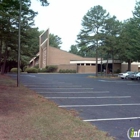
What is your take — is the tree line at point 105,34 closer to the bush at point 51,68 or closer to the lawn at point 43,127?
the bush at point 51,68

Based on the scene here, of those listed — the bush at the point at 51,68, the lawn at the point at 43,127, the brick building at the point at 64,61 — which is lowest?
the lawn at the point at 43,127

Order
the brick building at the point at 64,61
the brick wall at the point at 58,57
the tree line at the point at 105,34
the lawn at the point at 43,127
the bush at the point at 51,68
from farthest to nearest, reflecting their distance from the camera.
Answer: the brick wall at the point at 58,57 < the brick building at the point at 64,61 < the bush at the point at 51,68 < the tree line at the point at 105,34 < the lawn at the point at 43,127

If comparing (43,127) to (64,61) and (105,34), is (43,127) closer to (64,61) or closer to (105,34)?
(105,34)

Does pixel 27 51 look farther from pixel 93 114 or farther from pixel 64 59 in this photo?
pixel 64 59

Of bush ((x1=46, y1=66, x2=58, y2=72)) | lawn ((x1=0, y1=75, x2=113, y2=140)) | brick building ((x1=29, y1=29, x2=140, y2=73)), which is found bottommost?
lawn ((x1=0, y1=75, x2=113, y2=140))

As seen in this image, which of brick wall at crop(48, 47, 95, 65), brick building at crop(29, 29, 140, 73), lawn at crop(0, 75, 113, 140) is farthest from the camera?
brick wall at crop(48, 47, 95, 65)

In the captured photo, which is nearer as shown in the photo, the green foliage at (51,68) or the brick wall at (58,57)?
the green foliage at (51,68)

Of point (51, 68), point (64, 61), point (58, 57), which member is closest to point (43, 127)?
point (51, 68)

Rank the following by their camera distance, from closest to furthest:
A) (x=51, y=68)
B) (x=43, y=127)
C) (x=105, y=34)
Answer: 1. (x=43, y=127)
2. (x=105, y=34)
3. (x=51, y=68)

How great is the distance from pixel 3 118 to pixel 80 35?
33280 millimetres

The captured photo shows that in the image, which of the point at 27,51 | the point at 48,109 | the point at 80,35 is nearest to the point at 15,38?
the point at 27,51

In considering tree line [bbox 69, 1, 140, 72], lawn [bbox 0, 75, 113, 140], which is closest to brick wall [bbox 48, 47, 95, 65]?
tree line [bbox 69, 1, 140, 72]

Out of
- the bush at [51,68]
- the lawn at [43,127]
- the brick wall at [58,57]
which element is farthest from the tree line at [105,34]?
the lawn at [43,127]

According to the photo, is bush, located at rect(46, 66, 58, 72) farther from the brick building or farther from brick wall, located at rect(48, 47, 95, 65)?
brick wall, located at rect(48, 47, 95, 65)
